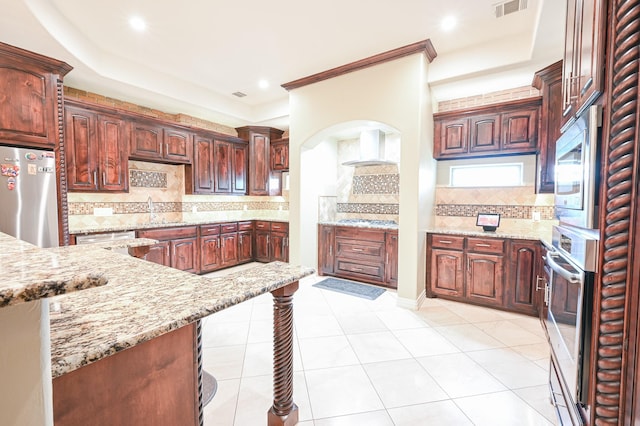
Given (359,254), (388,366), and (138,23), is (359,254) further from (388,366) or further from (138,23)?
(138,23)

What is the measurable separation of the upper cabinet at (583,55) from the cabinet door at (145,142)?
4.65 m

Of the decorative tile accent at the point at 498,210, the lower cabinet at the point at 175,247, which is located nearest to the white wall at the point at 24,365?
the lower cabinet at the point at 175,247

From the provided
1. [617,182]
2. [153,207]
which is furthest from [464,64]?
[153,207]

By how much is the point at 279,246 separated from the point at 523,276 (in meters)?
3.65

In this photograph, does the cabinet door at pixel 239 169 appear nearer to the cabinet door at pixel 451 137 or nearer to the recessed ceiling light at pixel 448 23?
the cabinet door at pixel 451 137

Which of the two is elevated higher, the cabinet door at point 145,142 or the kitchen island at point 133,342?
the cabinet door at point 145,142

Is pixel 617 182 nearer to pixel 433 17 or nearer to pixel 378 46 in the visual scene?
pixel 433 17

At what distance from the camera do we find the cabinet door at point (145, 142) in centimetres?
397

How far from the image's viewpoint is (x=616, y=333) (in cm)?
83

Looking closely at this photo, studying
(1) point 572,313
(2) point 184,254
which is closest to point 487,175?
(1) point 572,313

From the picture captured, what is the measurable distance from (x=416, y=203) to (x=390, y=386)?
1967 mm

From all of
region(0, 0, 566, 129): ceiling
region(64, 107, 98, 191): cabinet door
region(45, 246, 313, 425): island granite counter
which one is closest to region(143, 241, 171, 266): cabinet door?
region(64, 107, 98, 191): cabinet door

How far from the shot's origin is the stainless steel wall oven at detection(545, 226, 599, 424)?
102 cm

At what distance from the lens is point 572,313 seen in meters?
1.19
